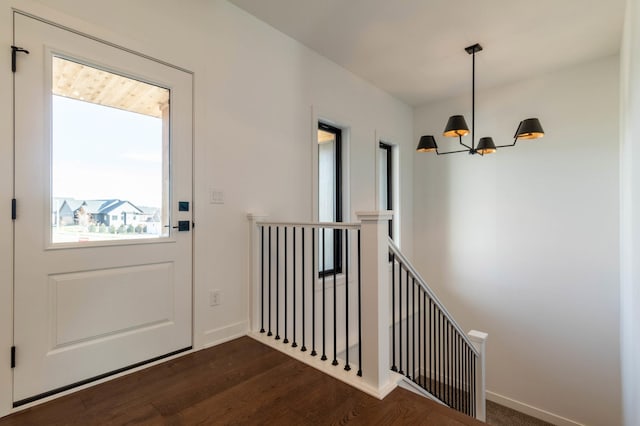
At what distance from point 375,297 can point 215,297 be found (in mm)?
1271

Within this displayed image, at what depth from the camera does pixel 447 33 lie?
2.95 meters

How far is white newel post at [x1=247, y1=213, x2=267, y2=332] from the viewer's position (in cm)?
260

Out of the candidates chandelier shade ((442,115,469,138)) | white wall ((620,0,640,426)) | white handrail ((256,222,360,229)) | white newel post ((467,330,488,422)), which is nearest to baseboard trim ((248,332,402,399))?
white handrail ((256,222,360,229))

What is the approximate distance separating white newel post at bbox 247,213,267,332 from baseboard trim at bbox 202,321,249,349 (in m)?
0.07

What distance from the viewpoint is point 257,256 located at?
261 cm

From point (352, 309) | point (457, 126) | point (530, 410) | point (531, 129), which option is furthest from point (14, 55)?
point (530, 410)

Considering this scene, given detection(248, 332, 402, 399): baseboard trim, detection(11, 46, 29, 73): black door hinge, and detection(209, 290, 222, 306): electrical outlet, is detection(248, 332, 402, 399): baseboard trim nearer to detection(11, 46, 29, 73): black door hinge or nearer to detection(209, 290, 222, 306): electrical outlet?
detection(209, 290, 222, 306): electrical outlet

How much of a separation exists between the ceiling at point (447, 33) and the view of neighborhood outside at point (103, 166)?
135 cm

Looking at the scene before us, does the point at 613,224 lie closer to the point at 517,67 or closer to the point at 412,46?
the point at 517,67

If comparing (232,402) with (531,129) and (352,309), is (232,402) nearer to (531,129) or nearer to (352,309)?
(352,309)

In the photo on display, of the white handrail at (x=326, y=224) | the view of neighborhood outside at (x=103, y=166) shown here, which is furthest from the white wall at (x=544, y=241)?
the view of neighborhood outside at (x=103, y=166)

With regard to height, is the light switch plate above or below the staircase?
above

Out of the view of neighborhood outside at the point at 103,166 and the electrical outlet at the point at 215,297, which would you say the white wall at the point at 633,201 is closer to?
the electrical outlet at the point at 215,297

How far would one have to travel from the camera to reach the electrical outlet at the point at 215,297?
2.39 meters
